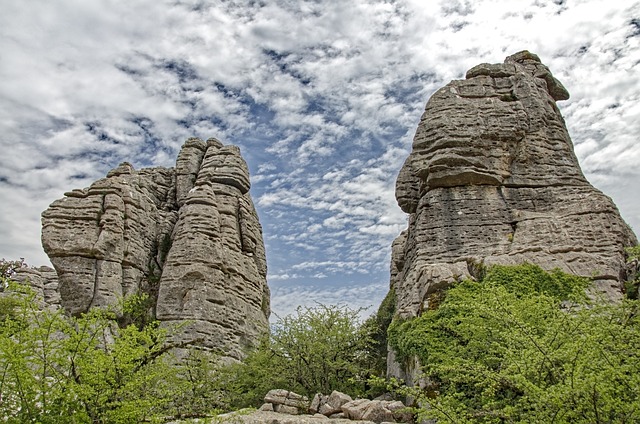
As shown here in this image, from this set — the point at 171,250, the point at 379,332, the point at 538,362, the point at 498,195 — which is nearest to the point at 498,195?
the point at 498,195

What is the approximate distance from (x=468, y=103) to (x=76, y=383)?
2364 cm

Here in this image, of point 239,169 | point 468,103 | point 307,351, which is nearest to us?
point 307,351

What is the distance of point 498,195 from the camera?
2425cm

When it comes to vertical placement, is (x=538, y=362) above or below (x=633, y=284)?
below

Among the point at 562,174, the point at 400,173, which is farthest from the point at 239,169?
the point at 562,174

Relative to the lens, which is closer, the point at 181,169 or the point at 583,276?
the point at 583,276

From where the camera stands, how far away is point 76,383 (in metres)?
9.65

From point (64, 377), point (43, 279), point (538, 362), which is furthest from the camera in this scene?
point (43, 279)

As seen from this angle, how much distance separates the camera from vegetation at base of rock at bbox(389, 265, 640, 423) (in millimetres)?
8625

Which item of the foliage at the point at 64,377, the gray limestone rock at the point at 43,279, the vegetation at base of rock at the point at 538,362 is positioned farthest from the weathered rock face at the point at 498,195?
the gray limestone rock at the point at 43,279

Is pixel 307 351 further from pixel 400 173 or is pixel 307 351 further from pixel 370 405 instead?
pixel 400 173

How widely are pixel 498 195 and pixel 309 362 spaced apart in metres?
12.2

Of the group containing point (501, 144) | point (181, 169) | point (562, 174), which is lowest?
point (562, 174)

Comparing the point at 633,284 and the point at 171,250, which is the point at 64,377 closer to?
the point at 171,250
